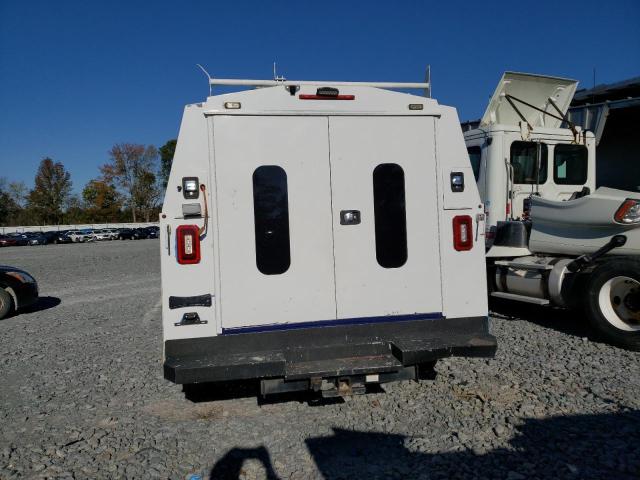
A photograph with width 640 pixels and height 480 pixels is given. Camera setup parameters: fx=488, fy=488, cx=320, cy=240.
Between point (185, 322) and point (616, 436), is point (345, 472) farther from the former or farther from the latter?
point (616, 436)

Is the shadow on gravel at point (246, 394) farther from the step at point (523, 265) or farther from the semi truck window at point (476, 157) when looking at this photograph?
the semi truck window at point (476, 157)

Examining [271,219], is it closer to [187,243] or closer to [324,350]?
[187,243]

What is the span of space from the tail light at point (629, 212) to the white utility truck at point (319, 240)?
262cm

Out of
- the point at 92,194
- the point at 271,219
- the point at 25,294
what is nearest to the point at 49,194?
the point at 92,194

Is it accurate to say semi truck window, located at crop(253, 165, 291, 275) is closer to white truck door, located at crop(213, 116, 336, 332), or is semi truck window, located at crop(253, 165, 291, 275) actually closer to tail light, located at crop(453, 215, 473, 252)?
white truck door, located at crop(213, 116, 336, 332)

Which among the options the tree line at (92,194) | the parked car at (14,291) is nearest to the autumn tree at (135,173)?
the tree line at (92,194)

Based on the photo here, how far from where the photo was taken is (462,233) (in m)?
4.07

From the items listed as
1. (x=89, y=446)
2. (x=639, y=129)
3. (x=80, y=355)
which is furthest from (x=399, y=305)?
(x=639, y=129)

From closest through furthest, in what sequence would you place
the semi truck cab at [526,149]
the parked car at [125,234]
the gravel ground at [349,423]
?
the gravel ground at [349,423] → the semi truck cab at [526,149] → the parked car at [125,234]

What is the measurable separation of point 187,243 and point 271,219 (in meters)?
0.66

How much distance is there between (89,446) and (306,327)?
187 centimetres

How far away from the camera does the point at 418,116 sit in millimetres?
4004

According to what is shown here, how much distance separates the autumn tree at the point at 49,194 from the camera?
80.6m

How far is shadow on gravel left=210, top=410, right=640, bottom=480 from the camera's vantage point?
10.3 feet
